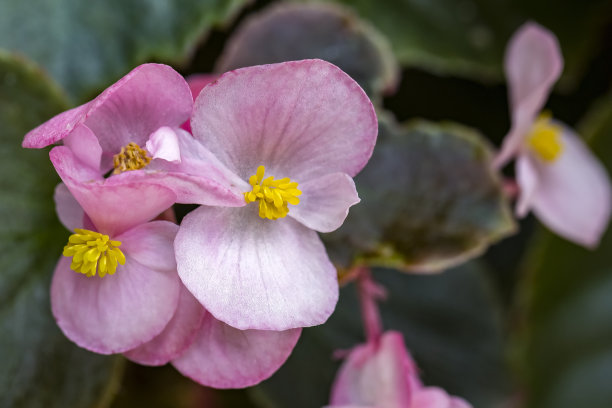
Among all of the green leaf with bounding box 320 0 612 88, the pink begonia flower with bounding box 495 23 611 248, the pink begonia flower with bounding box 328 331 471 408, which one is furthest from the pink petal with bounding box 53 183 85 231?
the green leaf with bounding box 320 0 612 88

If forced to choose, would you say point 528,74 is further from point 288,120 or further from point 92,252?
point 92,252

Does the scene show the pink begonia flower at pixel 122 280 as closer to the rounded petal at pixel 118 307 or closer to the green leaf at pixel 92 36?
the rounded petal at pixel 118 307

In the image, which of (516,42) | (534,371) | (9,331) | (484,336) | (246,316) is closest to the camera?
(246,316)

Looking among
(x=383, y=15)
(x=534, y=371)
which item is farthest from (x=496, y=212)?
(x=534, y=371)

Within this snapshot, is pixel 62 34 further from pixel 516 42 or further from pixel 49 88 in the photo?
pixel 516 42

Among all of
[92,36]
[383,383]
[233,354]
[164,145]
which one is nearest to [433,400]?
[383,383]

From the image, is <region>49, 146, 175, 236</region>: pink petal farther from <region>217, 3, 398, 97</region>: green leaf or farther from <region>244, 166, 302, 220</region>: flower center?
<region>217, 3, 398, 97</region>: green leaf
